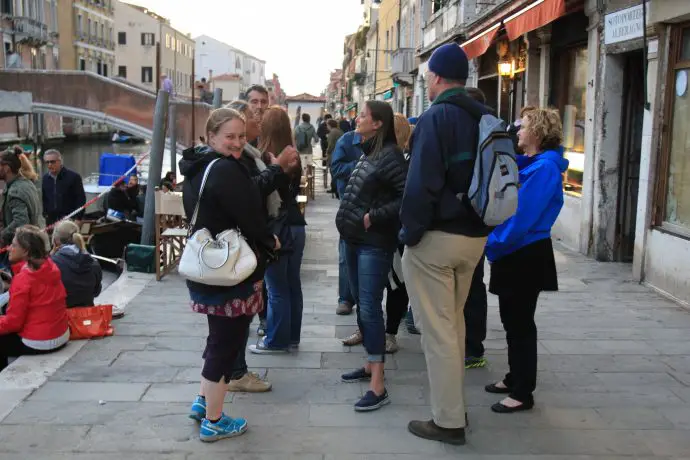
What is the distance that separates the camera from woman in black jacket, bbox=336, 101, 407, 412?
14.3ft

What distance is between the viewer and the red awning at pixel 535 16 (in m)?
8.82

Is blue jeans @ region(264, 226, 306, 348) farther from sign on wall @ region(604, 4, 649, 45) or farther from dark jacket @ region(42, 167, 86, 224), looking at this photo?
dark jacket @ region(42, 167, 86, 224)

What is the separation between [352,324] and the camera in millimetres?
6246

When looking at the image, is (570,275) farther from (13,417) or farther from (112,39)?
(112,39)

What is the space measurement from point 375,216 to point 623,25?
5.25 m

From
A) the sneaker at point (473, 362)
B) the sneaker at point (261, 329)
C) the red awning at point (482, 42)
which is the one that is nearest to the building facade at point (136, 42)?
the red awning at point (482, 42)

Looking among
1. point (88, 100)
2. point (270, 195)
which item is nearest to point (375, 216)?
point (270, 195)

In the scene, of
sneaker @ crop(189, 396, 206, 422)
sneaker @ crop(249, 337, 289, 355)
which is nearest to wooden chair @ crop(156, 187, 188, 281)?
sneaker @ crop(249, 337, 289, 355)

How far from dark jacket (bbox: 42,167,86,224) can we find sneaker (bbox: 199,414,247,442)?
7528 millimetres

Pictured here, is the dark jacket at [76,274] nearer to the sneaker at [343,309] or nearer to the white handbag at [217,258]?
the sneaker at [343,309]

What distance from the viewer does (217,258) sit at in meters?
3.57

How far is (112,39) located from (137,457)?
76.0 metres

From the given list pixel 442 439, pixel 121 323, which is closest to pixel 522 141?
pixel 442 439

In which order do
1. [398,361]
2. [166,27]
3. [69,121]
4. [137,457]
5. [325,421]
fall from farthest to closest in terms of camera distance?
[166,27] < [69,121] < [398,361] < [325,421] < [137,457]
